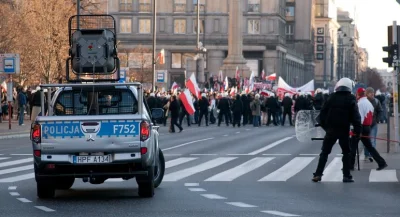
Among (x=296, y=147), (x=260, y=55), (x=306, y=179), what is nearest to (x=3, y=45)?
(x=296, y=147)

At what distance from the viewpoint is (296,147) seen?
3475cm

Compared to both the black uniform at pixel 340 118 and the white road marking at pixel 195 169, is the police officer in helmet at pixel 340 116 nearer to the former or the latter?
the black uniform at pixel 340 118

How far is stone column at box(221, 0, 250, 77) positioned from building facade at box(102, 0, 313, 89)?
3811 cm

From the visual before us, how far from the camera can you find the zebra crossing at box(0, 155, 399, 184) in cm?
2136

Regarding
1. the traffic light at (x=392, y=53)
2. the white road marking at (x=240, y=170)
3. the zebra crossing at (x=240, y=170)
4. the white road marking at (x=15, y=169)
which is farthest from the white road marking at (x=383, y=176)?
the white road marking at (x=15, y=169)

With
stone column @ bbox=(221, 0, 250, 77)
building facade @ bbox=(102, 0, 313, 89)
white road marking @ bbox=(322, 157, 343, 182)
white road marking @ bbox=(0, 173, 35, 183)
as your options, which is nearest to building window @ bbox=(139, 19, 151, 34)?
building facade @ bbox=(102, 0, 313, 89)

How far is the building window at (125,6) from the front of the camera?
139 metres

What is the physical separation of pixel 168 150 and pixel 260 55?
346 ft

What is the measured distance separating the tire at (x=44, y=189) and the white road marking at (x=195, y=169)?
414 centimetres

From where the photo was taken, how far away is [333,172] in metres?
23.2

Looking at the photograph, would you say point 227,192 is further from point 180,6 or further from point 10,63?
point 180,6

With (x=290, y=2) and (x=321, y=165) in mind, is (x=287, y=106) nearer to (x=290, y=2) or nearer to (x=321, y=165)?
(x=321, y=165)

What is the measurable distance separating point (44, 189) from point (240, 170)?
7646mm

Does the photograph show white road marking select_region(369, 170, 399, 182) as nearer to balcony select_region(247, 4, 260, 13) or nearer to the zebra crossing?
the zebra crossing
